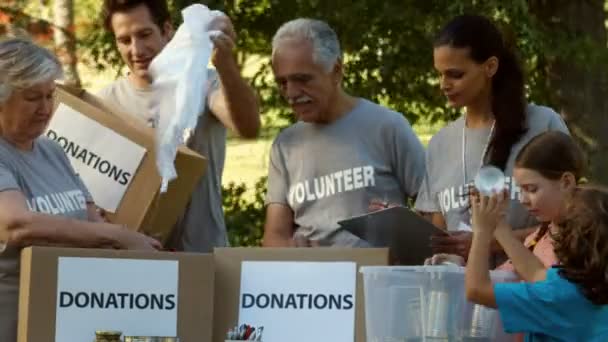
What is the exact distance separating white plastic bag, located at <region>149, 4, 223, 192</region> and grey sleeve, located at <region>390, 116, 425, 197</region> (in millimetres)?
687

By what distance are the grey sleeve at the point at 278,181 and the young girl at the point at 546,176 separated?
1057mm

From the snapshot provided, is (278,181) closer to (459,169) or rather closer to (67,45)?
(459,169)

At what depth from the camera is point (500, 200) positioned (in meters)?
4.27

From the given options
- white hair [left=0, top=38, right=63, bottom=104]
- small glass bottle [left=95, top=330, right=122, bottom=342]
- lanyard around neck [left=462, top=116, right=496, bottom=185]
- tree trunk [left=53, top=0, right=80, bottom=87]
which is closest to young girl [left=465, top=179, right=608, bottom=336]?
lanyard around neck [left=462, top=116, right=496, bottom=185]

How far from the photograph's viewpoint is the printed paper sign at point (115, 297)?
14.5 feet

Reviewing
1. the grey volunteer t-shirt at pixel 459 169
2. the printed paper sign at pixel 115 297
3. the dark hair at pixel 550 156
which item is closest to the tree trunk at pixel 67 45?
the grey volunteer t-shirt at pixel 459 169

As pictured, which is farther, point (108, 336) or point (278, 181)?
point (278, 181)

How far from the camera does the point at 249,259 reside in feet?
15.3

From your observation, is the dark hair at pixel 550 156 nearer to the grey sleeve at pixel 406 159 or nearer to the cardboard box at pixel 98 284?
the grey sleeve at pixel 406 159

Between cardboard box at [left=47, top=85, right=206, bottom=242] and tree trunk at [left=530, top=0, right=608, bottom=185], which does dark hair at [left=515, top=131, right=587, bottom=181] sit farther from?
tree trunk at [left=530, top=0, right=608, bottom=185]

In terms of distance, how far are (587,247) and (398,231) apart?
0.75 metres

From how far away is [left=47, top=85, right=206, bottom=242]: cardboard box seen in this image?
4.98 meters

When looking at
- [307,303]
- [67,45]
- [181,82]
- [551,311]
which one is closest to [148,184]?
[181,82]

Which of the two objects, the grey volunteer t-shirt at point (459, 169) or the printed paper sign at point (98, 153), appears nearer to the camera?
the grey volunteer t-shirt at point (459, 169)
